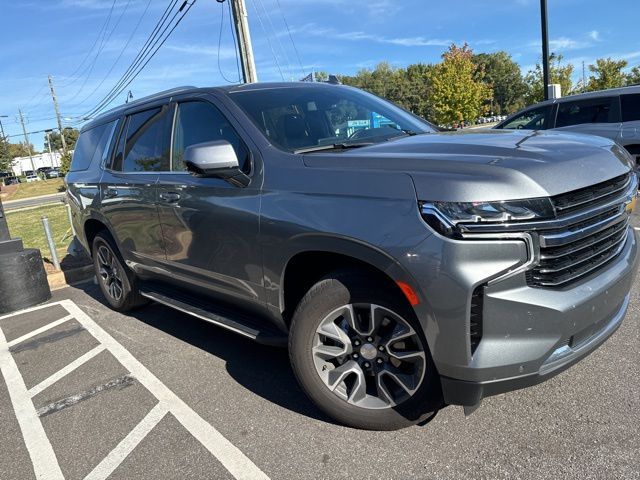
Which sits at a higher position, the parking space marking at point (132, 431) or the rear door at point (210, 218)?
the rear door at point (210, 218)

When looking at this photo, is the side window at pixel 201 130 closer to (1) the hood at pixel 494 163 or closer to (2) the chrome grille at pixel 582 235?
(1) the hood at pixel 494 163

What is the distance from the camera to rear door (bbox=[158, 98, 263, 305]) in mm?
3104

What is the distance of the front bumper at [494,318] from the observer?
83.6 inches

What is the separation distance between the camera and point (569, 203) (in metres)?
2.27

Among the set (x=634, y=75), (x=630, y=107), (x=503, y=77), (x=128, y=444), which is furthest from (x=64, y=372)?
(x=503, y=77)

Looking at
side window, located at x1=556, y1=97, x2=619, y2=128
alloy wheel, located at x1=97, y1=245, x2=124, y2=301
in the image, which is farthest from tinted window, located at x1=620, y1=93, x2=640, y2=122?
alloy wheel, located at x1=97, y1=245, x2=124, y2=301

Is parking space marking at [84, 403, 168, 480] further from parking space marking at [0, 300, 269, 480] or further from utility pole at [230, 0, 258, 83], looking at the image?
utility pole at [230, 0, 258, 83]

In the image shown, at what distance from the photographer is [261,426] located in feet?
9.77

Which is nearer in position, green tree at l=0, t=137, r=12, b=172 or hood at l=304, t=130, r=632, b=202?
hood at l=304, t=130, r=632, b=202

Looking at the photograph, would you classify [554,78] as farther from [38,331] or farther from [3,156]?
[3,156]

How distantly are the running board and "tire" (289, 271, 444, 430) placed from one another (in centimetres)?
30

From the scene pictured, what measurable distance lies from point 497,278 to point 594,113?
→ 27.5 ft

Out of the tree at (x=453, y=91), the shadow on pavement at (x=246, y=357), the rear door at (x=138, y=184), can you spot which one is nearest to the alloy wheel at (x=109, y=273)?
the shadow on pavement at (x=246, y=357)

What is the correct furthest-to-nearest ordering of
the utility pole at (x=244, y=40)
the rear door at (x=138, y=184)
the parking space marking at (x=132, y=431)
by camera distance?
the utility pole at (x=244, y=40) → the rear door at (x=138, y=184) → the parking space marking at (x=132, y=431)
